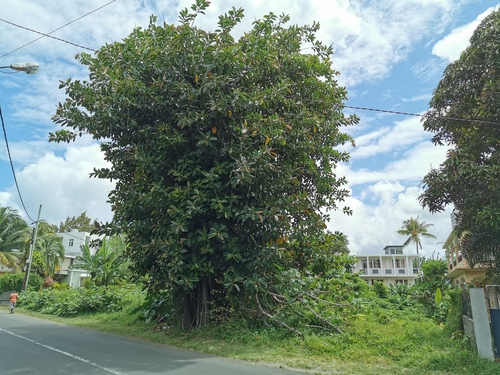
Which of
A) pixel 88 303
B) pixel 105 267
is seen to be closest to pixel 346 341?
pixel 88 303

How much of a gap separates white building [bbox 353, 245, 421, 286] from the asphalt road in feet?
172

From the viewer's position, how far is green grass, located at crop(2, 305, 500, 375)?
25.8 feet

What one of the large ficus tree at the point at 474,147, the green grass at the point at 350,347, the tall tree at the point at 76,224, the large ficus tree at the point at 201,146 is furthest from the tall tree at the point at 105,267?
the tall tree at the point at 76,224

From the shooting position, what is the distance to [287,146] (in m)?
11.0

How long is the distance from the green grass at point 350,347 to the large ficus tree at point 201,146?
1.09 m

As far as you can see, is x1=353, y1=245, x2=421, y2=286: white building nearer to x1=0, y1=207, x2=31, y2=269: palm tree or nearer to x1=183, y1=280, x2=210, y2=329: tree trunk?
x1=0, y1=207, x2=31, y2=269: palm tree

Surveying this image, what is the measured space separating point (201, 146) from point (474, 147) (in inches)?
245

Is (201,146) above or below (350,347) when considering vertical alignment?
above

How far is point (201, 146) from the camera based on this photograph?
10.3m

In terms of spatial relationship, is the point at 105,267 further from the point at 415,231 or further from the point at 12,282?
the point at 415,231

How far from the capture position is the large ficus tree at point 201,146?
10094 millimetres

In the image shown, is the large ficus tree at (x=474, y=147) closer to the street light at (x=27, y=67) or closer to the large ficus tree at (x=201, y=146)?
the large ficus tree at (x=201, y=146)

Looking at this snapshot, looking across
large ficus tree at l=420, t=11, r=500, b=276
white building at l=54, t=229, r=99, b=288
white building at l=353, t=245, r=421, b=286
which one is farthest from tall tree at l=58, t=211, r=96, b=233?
large ficus tree at l=420, t=11, r=500, b=276

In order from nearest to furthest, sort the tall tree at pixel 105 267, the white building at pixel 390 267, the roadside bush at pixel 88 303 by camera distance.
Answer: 1. the roadside bush at pixel 88 303
2. the tall tree at pixel 105 267
3. the white building at pixel 390 267
